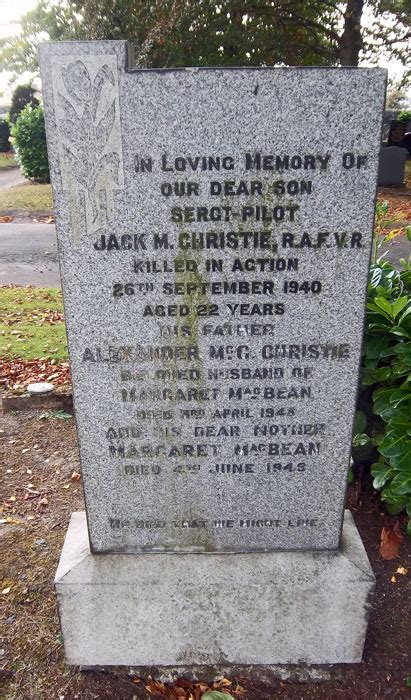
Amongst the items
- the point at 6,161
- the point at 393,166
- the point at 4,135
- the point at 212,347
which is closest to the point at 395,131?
the point at 393,166

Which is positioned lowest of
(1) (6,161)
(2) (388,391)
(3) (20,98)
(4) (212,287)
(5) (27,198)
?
(5) (27,198)

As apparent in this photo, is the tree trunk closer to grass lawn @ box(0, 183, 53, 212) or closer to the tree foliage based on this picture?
the tree foliage

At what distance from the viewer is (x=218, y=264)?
2.16 m

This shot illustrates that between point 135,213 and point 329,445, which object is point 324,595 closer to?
point 329,445

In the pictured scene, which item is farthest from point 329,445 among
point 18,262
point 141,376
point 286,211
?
point 18,262

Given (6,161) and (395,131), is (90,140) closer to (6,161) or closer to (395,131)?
(395,131)

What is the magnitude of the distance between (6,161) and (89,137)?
3664 cm

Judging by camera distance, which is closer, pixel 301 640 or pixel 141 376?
pixel 141 376

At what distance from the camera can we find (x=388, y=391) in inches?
124

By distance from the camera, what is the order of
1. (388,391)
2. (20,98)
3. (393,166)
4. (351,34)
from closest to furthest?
(388,391)
(351,34)
(393,166)
(20,98)

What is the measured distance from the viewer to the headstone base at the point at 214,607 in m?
2.51

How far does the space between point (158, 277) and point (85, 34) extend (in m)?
12.9

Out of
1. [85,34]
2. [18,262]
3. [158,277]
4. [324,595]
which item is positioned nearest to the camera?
[158,277]

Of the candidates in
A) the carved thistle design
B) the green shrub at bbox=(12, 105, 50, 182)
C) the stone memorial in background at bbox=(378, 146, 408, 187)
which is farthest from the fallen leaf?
the green shrub at bbox=(12, 105, 50, 182)
